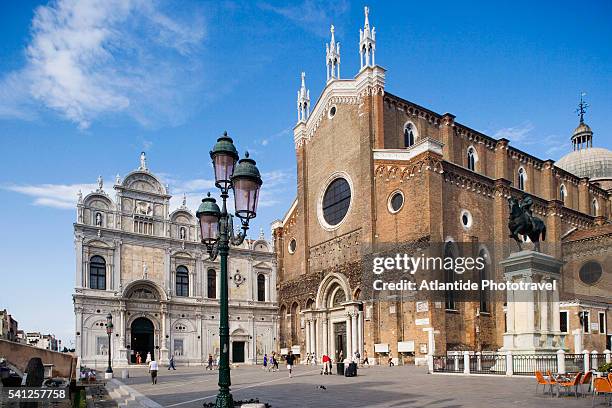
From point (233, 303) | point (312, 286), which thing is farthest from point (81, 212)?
point (312, 286)

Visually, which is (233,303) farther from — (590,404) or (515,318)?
(590,404)

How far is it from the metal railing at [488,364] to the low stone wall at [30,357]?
1677cm

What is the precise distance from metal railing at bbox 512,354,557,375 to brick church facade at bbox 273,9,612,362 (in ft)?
25.5

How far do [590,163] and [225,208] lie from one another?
59.8 m

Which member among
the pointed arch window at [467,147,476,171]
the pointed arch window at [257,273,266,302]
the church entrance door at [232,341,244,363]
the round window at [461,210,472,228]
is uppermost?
the pointed arch window at [467,147,476,171]

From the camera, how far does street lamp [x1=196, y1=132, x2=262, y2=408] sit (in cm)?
938

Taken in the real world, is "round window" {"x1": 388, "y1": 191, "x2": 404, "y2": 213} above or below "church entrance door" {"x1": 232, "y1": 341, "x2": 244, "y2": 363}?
above

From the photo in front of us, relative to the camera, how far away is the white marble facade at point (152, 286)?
127ft

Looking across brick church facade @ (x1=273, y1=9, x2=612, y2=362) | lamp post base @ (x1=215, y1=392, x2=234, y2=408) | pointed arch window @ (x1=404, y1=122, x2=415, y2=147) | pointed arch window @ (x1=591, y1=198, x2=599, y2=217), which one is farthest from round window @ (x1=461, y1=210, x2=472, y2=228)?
lamp post base @ (x1=215, y1=392, x2=234, y2=408)

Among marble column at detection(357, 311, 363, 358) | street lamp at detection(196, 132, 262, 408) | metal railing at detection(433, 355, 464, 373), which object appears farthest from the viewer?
marble column at detection(357, 311, 363, 358)

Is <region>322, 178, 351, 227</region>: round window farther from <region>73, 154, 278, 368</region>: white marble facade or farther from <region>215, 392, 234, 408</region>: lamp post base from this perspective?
<region>215, 392, 234, 408</region>: lamp post base

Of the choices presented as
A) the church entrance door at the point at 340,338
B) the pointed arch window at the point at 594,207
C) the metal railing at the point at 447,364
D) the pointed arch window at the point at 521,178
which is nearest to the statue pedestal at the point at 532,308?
the metal railing at the point at 447,364

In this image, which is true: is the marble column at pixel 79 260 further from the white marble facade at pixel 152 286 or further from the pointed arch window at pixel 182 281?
the pointed arch window at pixel 182 281

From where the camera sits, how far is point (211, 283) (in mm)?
45719
